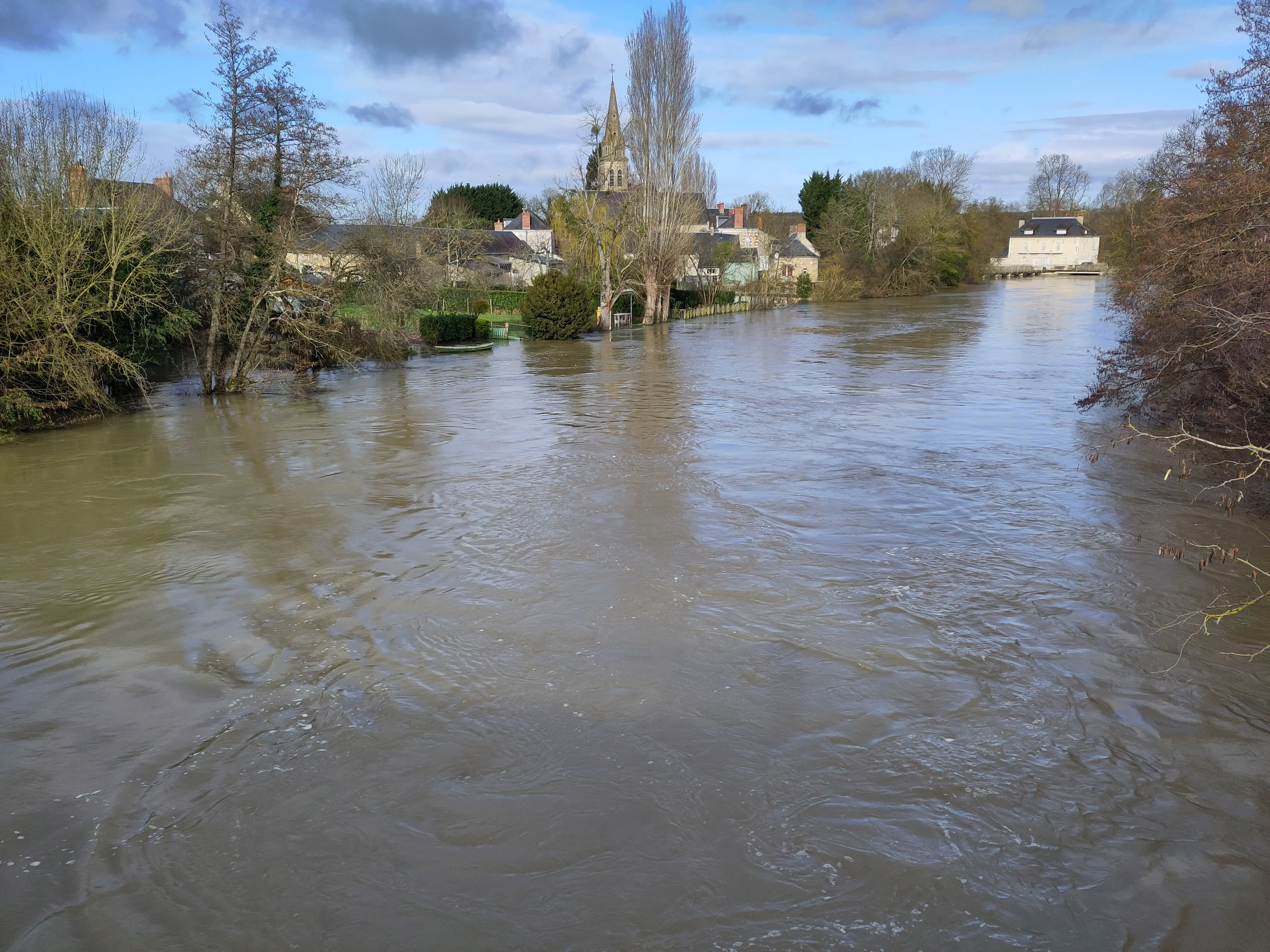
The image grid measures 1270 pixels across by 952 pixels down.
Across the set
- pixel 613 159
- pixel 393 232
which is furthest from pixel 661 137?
pixel 393 232

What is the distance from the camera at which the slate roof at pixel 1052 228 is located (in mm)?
104062

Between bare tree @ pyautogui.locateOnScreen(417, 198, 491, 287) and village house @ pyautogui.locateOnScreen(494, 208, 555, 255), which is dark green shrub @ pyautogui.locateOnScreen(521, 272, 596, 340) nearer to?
bare tree @ pyautogui.locateOnScreen(417, 198, 491, 287)

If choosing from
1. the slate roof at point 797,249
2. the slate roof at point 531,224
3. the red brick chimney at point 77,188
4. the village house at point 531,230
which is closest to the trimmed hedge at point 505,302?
the village house at point 531,230

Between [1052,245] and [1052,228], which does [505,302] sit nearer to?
[1052,245]

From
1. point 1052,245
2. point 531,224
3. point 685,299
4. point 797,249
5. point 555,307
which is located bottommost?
point 555,307

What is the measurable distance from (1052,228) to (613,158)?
86123mm

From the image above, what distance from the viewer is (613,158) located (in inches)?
1406

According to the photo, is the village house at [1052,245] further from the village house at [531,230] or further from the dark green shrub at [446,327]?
the dark green shrub at [446,327]

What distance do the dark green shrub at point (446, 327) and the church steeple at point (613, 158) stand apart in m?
7.63

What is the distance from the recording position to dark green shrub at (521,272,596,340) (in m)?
32.6

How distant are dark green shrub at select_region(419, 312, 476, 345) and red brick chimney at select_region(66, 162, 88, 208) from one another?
13.3 meters

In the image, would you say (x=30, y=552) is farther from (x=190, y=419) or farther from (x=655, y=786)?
(x=190, y=419)

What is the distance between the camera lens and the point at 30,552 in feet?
28.6

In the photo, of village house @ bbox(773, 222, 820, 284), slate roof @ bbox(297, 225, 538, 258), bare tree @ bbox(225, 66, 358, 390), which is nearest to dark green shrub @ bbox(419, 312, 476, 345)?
slate roof @ bbox(297, 225, 538, 258)
